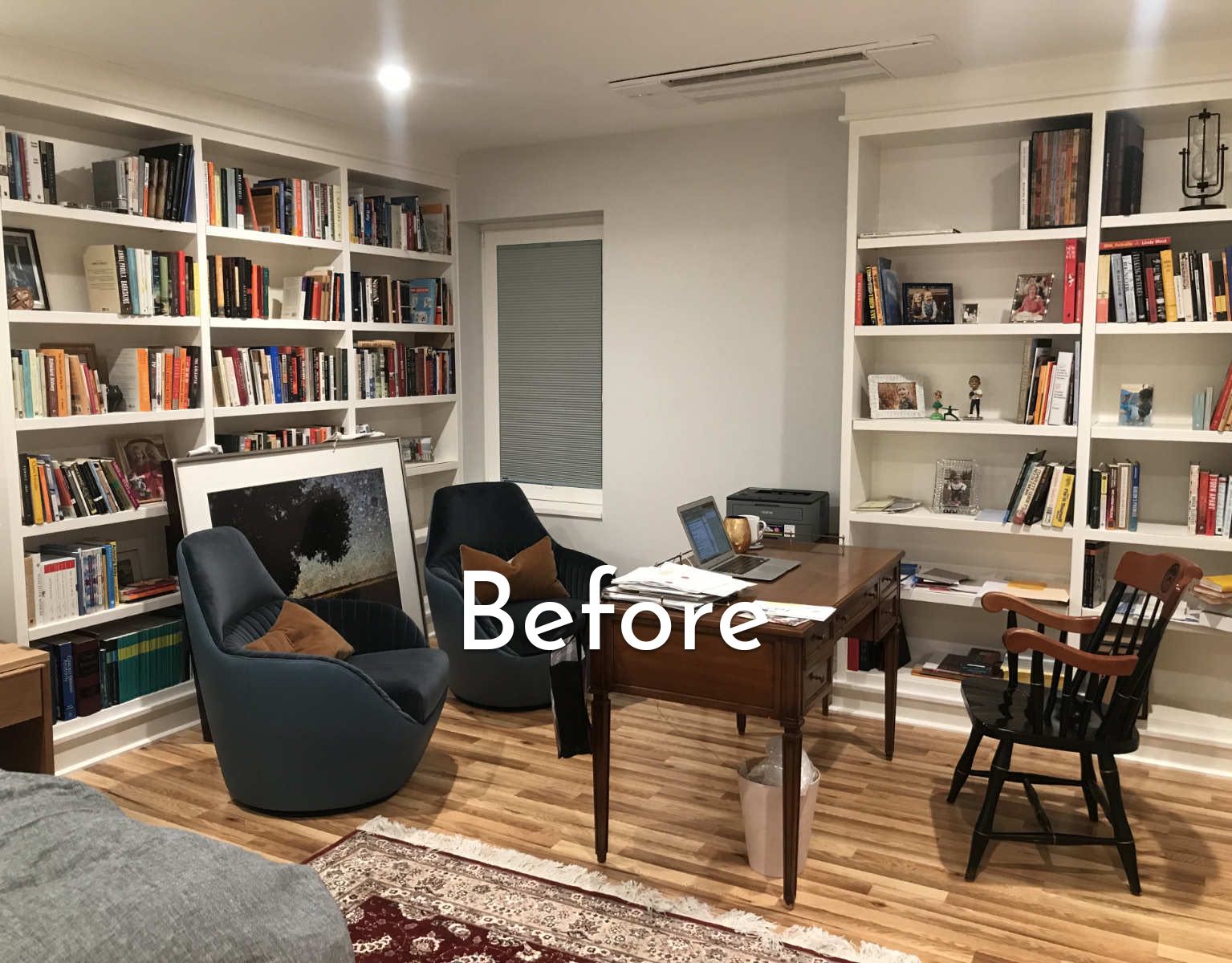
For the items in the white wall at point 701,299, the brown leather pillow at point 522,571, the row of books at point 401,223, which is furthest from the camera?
the row of books at point 401,223

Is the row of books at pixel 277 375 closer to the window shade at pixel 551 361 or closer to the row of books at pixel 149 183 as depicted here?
the row of books at pixel 149 183

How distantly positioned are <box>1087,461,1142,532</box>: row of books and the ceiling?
4.98 feet

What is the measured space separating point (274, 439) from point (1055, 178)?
340 cm

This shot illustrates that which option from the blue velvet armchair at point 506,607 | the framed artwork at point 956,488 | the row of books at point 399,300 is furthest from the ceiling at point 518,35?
the blue velvet armchair at point 506,607

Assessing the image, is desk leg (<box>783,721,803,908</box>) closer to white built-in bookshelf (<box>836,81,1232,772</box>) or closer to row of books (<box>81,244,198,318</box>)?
white built-in bookshelf (<box>836,81,1232,772</box>)

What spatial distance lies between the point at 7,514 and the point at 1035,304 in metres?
3.92

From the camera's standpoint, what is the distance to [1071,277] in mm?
3973

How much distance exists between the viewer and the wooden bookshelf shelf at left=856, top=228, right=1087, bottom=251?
3.97m

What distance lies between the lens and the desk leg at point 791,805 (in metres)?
2.83

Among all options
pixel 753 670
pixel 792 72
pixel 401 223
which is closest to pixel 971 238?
pixel 792 72

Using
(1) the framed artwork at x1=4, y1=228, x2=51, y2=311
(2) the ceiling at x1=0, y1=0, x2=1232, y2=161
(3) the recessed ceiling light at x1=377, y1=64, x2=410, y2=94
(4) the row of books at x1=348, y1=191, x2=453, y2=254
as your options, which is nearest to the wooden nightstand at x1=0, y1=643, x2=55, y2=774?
(1) the framed artwork at x1=4, y1=228, x2=51, y2=311

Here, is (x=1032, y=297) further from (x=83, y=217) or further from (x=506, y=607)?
(x=83, y=217)

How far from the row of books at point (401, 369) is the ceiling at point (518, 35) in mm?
1261

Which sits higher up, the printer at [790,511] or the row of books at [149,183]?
the row of books at [149,183]
